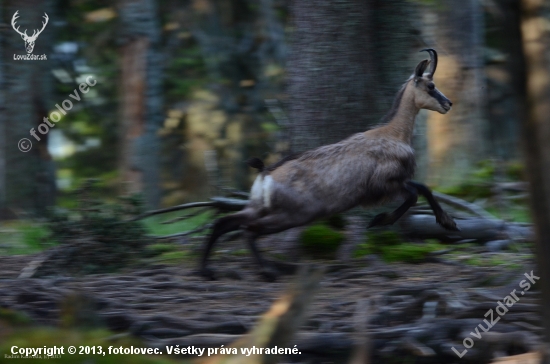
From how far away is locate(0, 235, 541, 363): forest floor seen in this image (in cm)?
429

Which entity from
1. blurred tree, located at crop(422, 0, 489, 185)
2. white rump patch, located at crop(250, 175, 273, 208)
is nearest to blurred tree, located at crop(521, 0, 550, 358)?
white rump patch, located at crop(250, 175, 273, 208)

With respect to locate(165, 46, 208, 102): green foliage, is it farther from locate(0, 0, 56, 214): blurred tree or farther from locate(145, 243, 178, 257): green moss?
locate(145, 243, 178, 257): green moss

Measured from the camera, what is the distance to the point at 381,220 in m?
7.05

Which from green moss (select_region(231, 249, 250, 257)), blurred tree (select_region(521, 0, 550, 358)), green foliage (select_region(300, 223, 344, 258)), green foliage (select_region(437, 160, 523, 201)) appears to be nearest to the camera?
blurred tree (select_region(521, 0, 550, 358))

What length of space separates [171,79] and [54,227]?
11.8 metres

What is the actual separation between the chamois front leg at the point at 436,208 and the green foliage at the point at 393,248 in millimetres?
297

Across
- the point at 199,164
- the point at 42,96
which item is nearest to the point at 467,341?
the point at 42,96

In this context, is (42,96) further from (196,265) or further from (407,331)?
(407,331)

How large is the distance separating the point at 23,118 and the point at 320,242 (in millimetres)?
6420

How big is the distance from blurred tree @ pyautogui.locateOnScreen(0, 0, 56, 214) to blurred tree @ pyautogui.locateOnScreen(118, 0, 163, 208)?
133 cm

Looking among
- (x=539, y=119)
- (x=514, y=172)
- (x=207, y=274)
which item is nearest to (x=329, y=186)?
(x=207, y=274)

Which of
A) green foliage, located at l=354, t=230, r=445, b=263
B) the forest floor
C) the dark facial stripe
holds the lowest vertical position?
the forest floor

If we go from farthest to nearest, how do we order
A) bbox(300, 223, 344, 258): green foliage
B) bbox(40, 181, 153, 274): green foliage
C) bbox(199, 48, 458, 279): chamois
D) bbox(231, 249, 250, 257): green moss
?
bbox(231, 249, 250, 257): green moss, bbox(300, 223, 344, 258): green foliage, bbox(40, 181, 153, 274): green foliage, bbox(199, 48, 458, 279): chamois

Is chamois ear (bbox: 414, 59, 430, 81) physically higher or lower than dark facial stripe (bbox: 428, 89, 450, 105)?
higher
